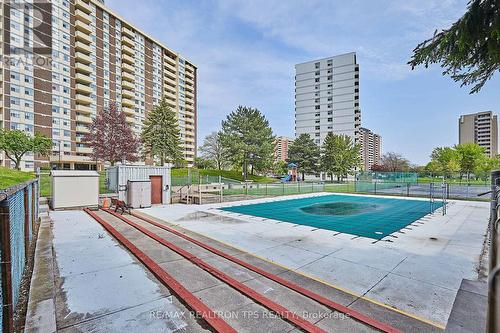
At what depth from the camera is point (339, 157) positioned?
175ft

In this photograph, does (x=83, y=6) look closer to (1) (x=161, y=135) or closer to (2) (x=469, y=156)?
(1) (x=161, y=135)

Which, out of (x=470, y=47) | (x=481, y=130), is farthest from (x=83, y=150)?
(x=481, y=130)

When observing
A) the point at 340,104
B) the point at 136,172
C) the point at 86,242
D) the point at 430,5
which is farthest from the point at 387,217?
the point at 340,104

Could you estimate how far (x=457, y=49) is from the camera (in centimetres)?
559

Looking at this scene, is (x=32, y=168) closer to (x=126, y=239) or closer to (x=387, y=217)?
(x=126, y=239)

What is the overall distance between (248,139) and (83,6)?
47.1m

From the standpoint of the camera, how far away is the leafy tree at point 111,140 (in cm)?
3278

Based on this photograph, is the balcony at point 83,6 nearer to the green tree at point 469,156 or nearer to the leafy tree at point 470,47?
the leafy tree at point 470,47

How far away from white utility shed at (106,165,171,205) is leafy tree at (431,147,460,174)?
65.0 meters

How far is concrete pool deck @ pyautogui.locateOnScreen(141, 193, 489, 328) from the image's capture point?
4641 mm

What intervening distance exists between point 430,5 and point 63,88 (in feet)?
205

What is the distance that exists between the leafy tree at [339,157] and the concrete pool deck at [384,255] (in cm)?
4233

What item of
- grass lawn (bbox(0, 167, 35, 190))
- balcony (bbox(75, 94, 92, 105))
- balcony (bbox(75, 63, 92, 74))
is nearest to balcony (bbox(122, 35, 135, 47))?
balcony (bbox(75, 63, 92, 74))

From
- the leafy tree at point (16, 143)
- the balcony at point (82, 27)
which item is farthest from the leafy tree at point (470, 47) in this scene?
the balcony at point (82, 27)
